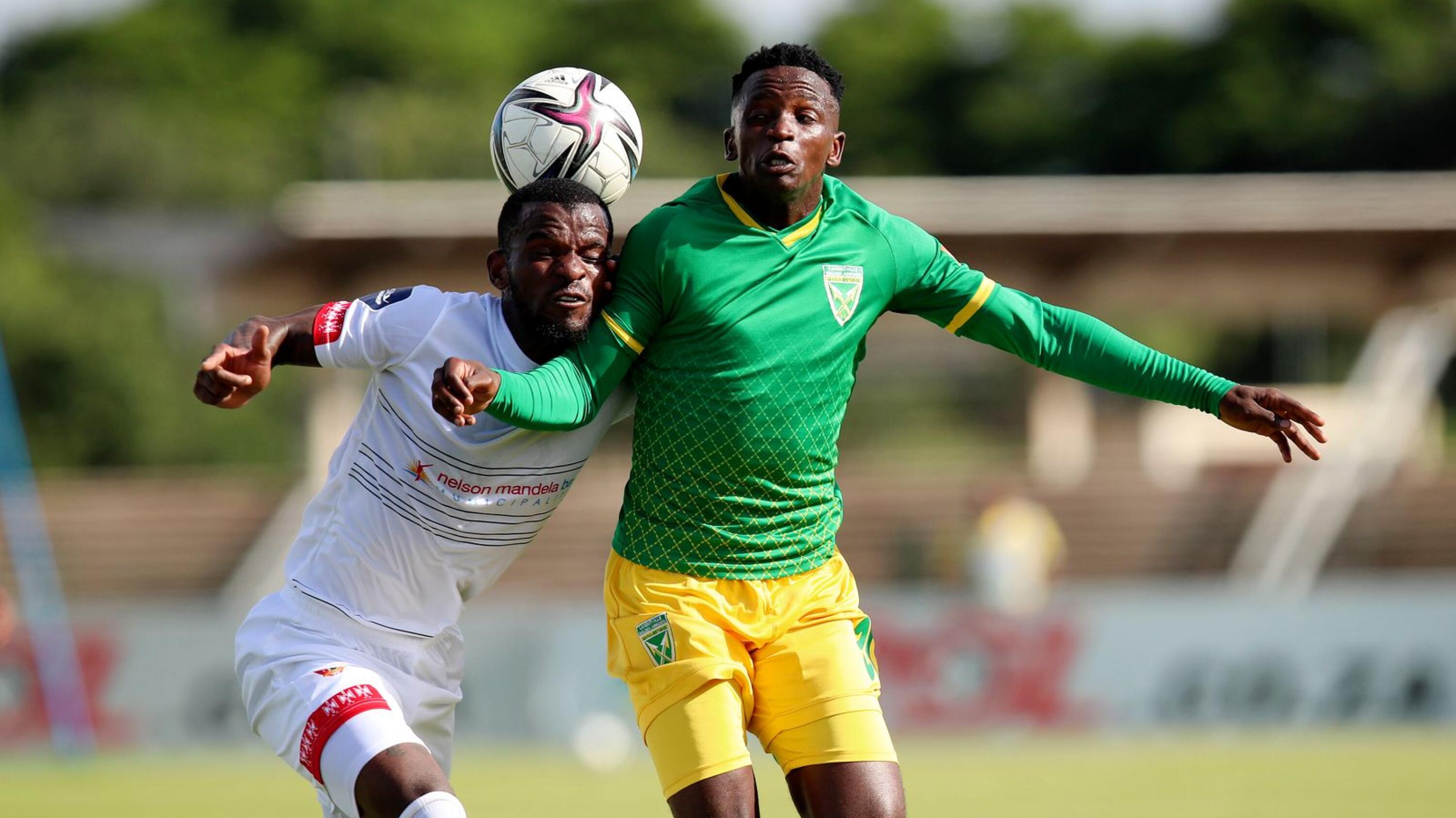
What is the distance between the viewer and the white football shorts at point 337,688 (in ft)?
15.9

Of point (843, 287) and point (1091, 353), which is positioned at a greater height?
point (843, 287)

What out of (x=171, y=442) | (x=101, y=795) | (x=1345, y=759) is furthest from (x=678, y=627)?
(x=171, y=442)

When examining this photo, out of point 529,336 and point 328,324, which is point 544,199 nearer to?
point 529,336

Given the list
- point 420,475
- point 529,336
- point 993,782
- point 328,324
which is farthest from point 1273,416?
point 993,782

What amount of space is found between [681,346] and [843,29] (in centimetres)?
6553

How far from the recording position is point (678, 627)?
4.94 m

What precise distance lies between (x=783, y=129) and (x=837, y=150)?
0.31m

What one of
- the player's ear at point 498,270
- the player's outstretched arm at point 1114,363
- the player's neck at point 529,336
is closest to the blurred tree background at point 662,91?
the player's ear at point 498,270

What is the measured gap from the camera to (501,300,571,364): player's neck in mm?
5059

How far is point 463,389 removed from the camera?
4395 mm

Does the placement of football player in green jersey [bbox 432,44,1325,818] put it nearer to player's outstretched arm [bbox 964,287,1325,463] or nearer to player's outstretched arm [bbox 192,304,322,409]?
player's outstretched arm [bbox 964,287,1325,463]

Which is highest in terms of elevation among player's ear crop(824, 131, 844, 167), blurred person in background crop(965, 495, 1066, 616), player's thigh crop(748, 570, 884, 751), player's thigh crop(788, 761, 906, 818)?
blurred person in background crop(965, 495, 1066, 616)

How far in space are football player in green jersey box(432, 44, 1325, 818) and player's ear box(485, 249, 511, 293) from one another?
15.4 inches

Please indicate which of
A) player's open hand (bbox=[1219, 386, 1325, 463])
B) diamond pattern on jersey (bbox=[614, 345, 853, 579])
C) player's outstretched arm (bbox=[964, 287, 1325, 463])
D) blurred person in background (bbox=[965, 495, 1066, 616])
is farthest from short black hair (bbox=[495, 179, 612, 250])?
blurred person in background (bbox=[965, 495, 1066, 616])
